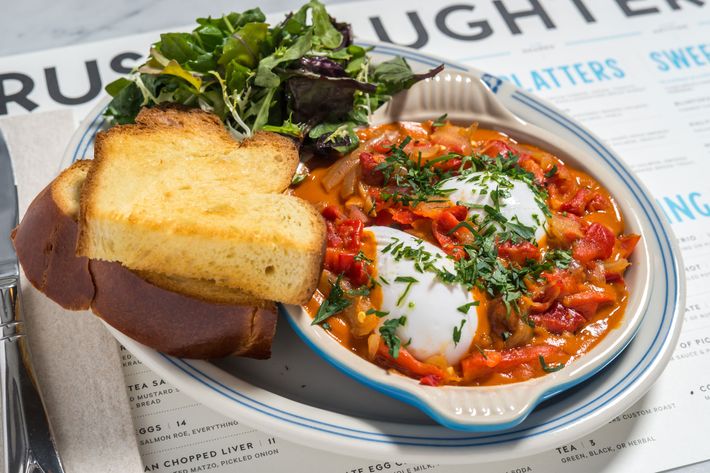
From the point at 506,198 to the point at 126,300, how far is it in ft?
4.57

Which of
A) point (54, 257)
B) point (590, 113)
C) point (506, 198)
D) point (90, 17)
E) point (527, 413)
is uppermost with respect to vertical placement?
point (90, 17)

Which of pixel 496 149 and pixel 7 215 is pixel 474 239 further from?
pixel 7 215

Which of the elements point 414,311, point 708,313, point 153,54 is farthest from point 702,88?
point 153,54

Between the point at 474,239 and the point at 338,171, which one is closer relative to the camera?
the point at 474,239

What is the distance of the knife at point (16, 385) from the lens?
7.30ft

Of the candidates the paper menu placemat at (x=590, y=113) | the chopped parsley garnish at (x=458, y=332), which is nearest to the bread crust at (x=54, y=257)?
the paper menu placemat at (x=590, y=113)

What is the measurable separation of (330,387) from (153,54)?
1561 millimetres

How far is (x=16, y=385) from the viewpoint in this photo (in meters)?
2.36

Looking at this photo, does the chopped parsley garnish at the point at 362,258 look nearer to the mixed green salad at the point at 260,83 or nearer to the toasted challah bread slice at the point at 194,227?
the toasted challah bread slice at the point at 194,227

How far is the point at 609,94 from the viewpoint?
3973mm

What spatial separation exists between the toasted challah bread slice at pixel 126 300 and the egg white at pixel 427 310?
1.33ft

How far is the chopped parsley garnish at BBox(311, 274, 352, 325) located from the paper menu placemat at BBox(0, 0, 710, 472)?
17.7 inches

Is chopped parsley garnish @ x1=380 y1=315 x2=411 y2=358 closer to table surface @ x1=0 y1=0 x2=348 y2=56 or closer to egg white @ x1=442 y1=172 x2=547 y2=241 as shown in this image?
egg white @ x1=442 y1=172 x2=547 y2=241

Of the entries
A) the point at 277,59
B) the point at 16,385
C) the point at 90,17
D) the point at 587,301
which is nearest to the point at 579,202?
the point at 587,301
